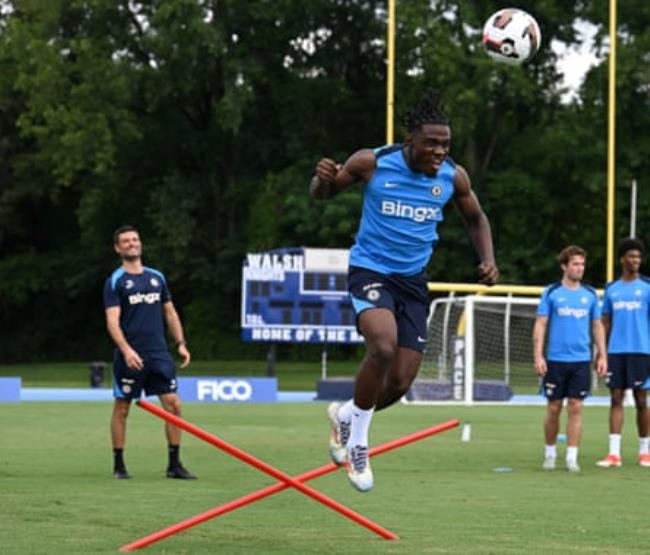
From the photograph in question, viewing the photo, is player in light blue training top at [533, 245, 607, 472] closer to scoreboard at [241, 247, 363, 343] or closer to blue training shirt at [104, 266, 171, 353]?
blue training shirt at [104, 266, 171, 353]

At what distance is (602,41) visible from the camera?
152ft

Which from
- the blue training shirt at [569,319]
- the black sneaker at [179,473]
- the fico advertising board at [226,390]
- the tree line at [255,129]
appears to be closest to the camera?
the black sneaker at [179,473]

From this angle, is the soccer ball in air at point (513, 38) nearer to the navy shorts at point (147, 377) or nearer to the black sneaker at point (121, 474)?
the navy shorts at point (147, 377)

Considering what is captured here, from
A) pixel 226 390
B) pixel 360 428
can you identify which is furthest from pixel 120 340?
pixel 226 390

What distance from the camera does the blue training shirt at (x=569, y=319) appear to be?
1550 centimetres

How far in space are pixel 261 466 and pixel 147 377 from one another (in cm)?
531

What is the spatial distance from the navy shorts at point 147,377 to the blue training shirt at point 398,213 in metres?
4.63

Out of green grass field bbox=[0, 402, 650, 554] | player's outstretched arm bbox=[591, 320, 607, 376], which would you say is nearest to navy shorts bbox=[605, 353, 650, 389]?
player's outstretched arm bbox=[591, 320, 607, 376]

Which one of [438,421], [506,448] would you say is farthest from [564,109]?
[506,448]

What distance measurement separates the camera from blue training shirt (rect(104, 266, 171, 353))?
46.8ft

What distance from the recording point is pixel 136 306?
46.8ft

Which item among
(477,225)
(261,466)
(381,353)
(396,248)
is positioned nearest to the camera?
(261,466)

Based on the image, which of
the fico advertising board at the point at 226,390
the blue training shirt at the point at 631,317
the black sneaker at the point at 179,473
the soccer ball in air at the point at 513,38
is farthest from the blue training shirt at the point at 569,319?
the fico advertising board at the point at 226,390

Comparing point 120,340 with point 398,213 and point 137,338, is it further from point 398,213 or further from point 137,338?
point 398,213
